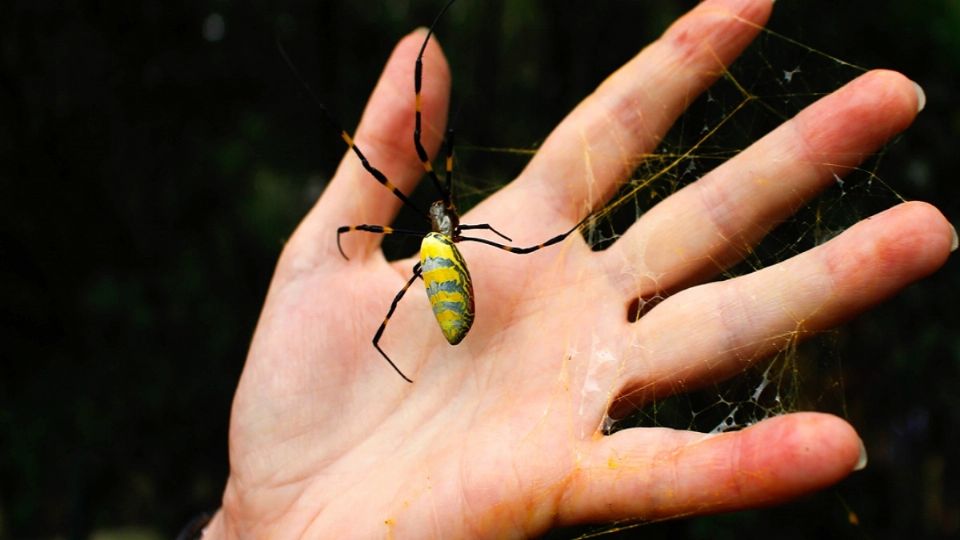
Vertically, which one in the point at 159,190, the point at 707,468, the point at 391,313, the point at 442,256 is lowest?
the point at 159,190

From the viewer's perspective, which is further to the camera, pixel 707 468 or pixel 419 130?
pixel 419 130

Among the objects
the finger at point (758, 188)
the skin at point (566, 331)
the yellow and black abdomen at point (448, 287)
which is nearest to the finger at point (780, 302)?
the skin at point (566, 331)

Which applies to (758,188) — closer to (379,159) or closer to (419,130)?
(419,130)

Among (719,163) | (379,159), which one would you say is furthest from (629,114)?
(379,159)

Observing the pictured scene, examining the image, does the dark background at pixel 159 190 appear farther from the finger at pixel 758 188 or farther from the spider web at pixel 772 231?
the finger at pixel 758 188

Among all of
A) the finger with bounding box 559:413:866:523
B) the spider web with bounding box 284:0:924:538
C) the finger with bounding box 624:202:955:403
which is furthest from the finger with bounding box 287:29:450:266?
the finger with bounding box 559:413:866:523

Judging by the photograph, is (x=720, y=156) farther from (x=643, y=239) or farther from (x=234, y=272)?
(x=234, y=272)

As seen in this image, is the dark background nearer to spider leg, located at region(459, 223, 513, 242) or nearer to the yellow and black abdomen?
spider leg, located at region(459, 223, 513, 242)
